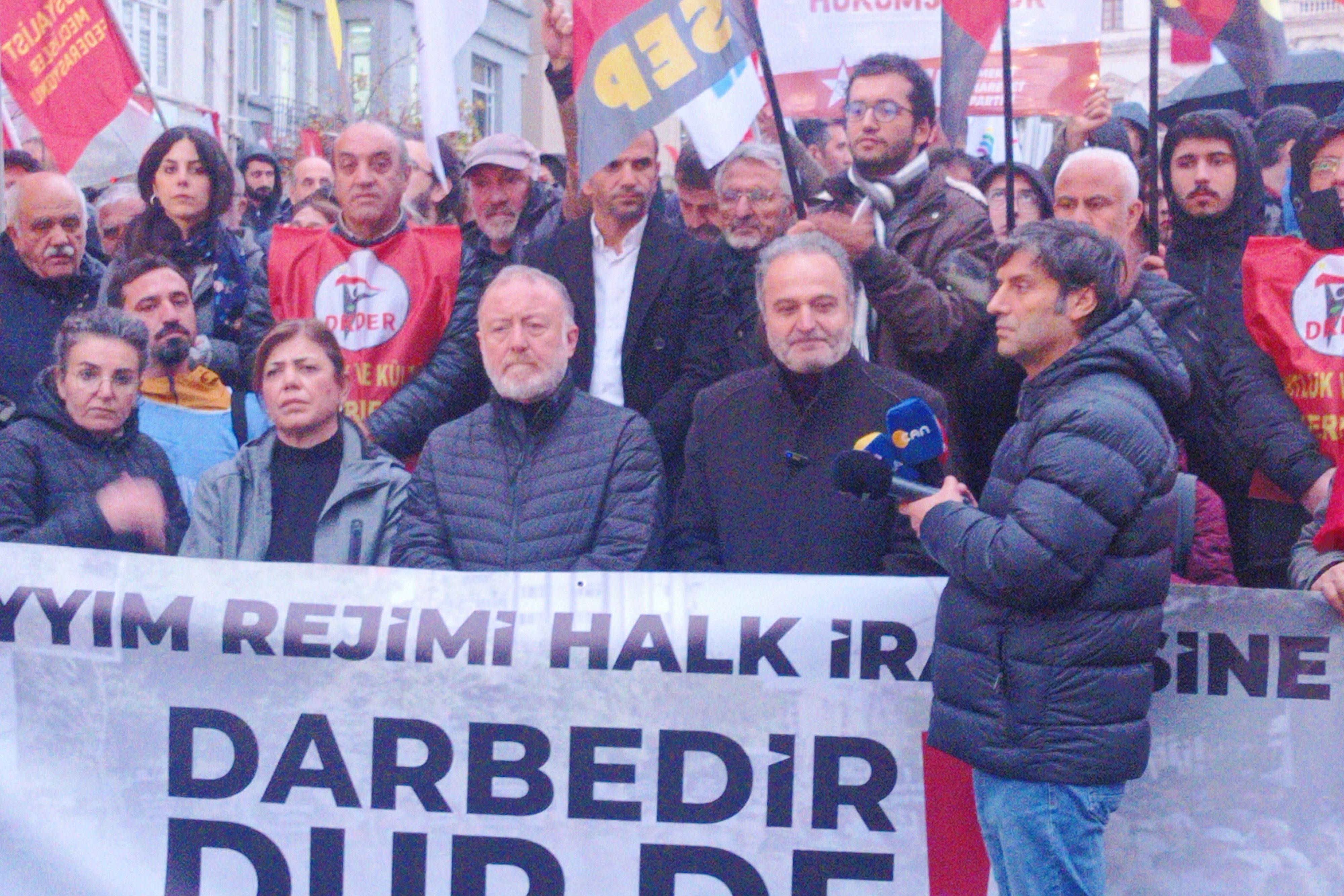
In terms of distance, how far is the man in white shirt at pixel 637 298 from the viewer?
4938 millimetres

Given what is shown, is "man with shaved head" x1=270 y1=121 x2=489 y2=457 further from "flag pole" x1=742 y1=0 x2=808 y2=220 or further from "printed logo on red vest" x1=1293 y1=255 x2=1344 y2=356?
"printed logo on red vest" x1=1293 y1=255 x2=1344 y2=356

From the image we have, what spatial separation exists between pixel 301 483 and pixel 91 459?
0.58 meters

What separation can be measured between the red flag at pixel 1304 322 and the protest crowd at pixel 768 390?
→ 0.02m

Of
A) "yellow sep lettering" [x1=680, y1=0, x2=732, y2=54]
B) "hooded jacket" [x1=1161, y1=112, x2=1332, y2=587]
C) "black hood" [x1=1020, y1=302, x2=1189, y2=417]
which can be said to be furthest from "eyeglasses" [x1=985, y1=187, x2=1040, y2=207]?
"black hood" [x1=1020, y1=302, x2=1189, y2=417]

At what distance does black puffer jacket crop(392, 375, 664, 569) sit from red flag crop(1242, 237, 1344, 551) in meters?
1.71

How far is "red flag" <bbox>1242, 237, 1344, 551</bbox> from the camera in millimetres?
4359

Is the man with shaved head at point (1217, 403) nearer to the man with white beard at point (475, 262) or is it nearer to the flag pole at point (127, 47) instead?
the man with white beard at point (475, 262)

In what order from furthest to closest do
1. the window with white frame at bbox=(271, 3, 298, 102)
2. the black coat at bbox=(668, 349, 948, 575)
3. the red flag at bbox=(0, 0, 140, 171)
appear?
the window with white frame at bbox=(271, 3, 298, 102) < the red flag at bbox=(0, 0, 140, 171) < the black coat at bbox=(668, 349, 948, 575)

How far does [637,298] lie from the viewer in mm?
5023

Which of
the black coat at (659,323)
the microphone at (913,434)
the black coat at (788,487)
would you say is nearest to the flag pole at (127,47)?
the black coat at (659,323)

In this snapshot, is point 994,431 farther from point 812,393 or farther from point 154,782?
point 154,782

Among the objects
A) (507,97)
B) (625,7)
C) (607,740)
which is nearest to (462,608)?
(607,740)

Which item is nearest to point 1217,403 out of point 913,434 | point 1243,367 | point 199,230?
point 1243,367

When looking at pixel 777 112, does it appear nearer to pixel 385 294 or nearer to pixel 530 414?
pixel 530 414
